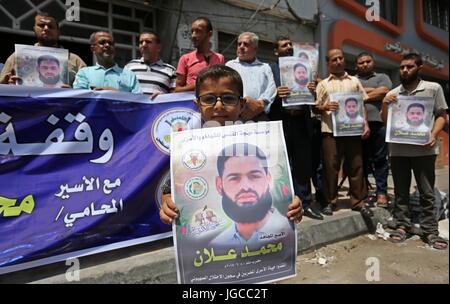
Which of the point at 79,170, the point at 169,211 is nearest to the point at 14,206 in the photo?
the point at 79,170

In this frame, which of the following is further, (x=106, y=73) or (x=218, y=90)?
(x=106, y=73)

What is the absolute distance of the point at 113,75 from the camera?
283 cm

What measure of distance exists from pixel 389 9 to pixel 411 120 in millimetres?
1076

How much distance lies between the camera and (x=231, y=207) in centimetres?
116

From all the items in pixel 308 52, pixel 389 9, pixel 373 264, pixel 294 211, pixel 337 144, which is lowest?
pixel 373 264

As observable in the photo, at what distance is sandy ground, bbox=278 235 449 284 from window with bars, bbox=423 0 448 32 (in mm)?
2260

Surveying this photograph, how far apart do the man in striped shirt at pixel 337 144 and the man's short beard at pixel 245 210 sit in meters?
2.55

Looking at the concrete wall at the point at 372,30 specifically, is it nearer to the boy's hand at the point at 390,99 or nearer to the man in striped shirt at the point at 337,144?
the man in striped shirt at the point at 337,144

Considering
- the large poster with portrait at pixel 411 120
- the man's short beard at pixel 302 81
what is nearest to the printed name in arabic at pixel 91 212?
the man's short beard at pixel 302 81

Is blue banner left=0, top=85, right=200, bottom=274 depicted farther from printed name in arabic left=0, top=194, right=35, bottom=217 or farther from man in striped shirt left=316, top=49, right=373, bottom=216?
man in striped shirt left=316, top=49, right=373, bottom=216

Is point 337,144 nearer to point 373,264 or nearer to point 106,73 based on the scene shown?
point 373,264
